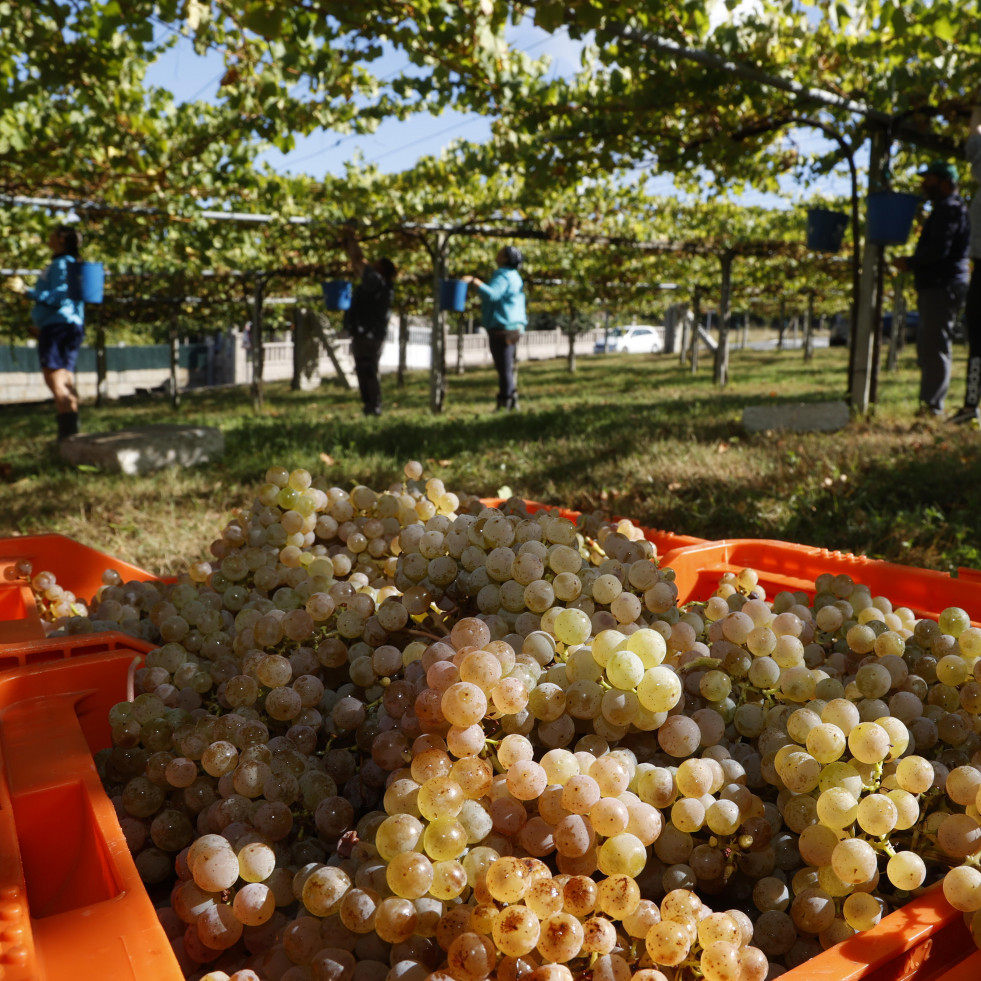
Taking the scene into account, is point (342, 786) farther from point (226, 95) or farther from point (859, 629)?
point (226, 95)

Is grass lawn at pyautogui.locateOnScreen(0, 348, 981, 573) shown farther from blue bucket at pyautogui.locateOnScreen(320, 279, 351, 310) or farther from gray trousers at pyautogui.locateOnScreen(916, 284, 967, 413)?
blue bucket at pyautogui.locateOnScreen(320, 279, 351, 310)

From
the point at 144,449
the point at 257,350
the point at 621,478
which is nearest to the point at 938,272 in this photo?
the point at 621,478

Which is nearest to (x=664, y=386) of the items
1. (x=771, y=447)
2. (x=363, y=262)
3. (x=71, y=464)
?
(x=363, y=262)

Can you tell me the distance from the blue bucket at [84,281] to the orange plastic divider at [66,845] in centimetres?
572

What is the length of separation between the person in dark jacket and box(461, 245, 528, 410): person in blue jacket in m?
0.93

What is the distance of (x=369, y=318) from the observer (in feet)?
28.5

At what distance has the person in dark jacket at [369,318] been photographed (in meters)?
8.59

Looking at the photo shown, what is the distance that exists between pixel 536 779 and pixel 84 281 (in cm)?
636

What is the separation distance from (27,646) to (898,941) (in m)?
1.02

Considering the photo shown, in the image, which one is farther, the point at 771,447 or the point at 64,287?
the point at 64,287

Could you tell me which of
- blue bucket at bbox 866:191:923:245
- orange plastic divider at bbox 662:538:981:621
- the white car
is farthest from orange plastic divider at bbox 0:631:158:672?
the white car

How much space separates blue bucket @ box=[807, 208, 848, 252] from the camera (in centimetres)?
582

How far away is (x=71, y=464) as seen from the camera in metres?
5.99

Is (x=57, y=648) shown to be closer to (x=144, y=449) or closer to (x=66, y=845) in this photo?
(x=66, y=845)
